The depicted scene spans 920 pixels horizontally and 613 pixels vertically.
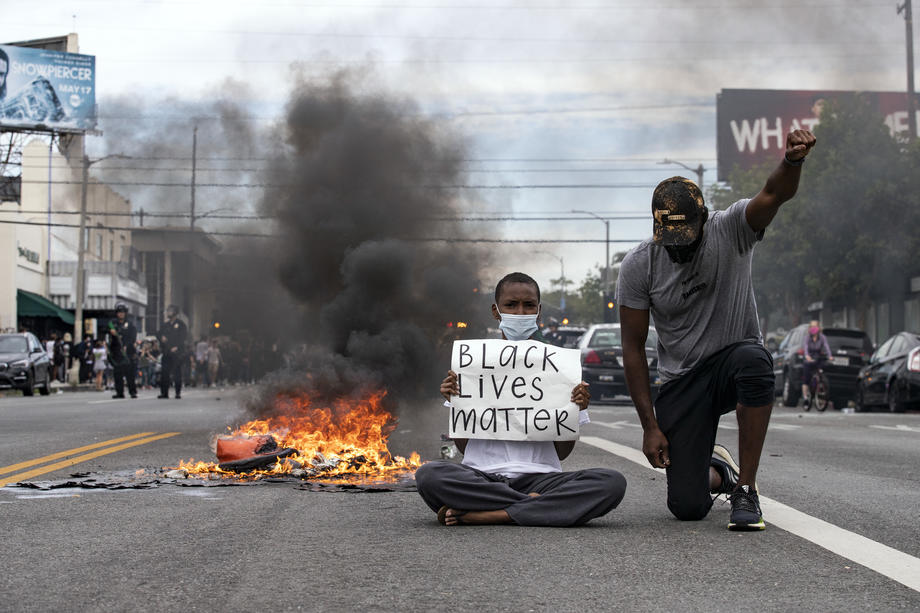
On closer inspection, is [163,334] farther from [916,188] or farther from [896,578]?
[916,188]

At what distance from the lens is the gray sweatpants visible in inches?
208

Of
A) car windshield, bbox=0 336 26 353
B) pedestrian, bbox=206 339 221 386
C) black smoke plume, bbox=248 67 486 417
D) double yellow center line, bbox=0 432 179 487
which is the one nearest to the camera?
double yellow center line, bbox=0 432 179 487

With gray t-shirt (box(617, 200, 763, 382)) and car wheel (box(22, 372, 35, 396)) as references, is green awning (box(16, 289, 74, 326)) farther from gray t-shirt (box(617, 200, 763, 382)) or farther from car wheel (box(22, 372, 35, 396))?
gray t-shirt (box(617, 200, 763, 382))

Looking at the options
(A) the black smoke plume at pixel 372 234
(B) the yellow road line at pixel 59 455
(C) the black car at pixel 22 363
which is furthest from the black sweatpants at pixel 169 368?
(B) the yellow road line at pixel 59 455

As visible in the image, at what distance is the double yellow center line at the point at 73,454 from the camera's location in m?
8.03

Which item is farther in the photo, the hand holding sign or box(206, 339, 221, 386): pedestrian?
box(206, 339, 221, 386): pedestrian

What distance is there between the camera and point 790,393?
2416cm

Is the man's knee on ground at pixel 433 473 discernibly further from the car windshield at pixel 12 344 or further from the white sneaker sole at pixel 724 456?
the car windshield at pixel 12 344

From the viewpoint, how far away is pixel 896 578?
13.5 ft

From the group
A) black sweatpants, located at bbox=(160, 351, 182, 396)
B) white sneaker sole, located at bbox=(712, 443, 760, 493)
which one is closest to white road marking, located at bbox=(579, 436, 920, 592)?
white sneaker sole, located at bbox=(712, 443, 760, 493)

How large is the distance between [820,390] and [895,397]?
83.6 inches

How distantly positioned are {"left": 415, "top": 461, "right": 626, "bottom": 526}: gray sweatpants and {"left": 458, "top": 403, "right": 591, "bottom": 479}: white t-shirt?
149 millimetres

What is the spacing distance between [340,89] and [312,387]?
4.96 m

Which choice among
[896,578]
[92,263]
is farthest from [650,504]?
[92,263]
